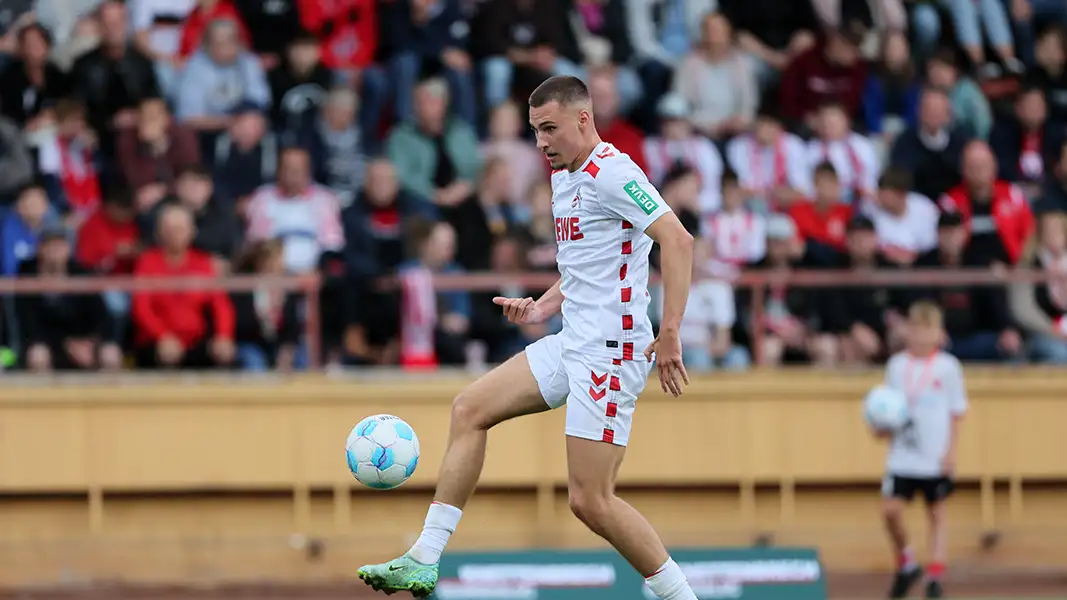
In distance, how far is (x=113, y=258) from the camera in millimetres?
14031

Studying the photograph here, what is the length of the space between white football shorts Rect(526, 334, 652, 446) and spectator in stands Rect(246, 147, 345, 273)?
21.0ft

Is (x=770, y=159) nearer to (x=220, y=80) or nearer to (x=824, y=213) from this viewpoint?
(x=824, y=213)

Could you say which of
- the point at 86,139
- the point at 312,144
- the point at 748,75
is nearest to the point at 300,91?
the point at 312,144

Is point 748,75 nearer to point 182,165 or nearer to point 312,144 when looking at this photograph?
point 312,144

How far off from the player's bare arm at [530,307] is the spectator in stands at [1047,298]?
6.56 metres

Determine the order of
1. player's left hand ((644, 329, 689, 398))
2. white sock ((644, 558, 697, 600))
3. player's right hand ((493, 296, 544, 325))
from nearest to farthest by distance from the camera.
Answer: player's left hand ((644, 329, 689, 398)) → white sock ((644, 558, 697, 600)) → player's right hand ((493, 296, 544, 325))

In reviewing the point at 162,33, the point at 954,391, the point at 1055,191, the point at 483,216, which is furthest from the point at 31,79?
the point at 1055,191

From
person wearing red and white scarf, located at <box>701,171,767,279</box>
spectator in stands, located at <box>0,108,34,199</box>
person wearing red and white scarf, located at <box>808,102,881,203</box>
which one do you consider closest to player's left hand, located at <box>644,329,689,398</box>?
person wearing red and white scarf, located at <box>701,171,767,279</box>

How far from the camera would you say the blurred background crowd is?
13.8 metres

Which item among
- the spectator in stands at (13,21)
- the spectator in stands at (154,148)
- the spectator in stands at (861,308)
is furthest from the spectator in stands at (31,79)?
the spectator in stands at (861,308)

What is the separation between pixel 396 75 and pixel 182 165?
2262 millimetres

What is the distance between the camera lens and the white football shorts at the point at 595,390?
8.03 meters

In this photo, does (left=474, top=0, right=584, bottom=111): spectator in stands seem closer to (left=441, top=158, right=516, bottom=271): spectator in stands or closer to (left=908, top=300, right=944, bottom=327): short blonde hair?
(left=441, top=158, right=516, bottom=271): spectator in stands

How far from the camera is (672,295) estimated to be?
7.69 m
